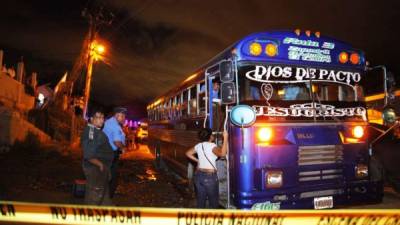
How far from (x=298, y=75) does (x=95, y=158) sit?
351 centimetres

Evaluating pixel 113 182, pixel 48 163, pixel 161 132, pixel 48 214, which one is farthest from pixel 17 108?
pixel 48 214

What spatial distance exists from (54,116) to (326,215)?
83.7 ft

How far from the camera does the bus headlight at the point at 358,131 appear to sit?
225 inches

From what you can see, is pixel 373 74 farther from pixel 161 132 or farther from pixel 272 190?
pixel 161 132

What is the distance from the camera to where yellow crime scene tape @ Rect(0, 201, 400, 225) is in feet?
12.6

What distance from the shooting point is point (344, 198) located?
18.2ft

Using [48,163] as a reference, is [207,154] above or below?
above

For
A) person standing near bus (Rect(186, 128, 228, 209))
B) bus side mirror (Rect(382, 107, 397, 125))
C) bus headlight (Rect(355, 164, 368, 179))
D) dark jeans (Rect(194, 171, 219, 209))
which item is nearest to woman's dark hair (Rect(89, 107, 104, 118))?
person standing near bus (Rect(186, 128, 228, 209))

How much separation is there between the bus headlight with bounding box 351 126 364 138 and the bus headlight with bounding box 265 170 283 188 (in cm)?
160

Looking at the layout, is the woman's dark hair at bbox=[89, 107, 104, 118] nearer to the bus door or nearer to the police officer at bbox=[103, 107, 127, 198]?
the police officer at bbox=[103, 107, 127, 198]

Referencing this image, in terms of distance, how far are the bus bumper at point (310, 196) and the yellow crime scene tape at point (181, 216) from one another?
99cm

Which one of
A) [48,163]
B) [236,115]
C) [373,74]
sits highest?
[373,74]

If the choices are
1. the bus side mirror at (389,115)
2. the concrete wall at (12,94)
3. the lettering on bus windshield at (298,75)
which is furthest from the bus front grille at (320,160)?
the concrete wall at (12,94)

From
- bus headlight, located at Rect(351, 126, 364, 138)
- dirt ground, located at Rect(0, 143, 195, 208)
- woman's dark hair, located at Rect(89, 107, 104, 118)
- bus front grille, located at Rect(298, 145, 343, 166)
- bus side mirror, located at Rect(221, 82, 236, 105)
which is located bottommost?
dirt ground, located at Rect(0, 143, 195, 208)
